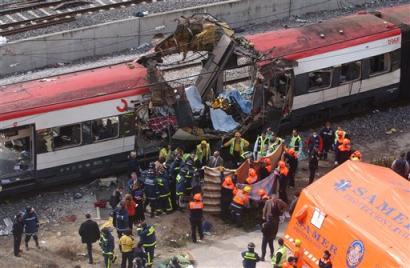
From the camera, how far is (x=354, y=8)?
3000cm

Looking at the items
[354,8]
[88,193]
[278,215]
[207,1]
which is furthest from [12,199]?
[354,8]

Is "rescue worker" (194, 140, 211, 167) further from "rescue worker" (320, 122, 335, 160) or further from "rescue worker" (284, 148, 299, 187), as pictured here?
"rescue worker" (320, 122, 335, 160)

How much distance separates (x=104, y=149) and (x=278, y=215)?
16.8ft

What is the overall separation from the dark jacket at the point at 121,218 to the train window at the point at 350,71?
8.19 m

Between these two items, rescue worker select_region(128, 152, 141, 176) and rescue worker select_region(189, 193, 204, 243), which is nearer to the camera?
rescue worker select_region(189, 193, 204, 243)

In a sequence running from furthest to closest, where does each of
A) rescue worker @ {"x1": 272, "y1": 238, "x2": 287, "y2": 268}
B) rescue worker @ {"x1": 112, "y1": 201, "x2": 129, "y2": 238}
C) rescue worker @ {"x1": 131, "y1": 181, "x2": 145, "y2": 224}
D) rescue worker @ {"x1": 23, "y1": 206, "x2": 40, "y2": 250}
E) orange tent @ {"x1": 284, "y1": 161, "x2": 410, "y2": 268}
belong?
rescue worker @ {"x1": 131, "y1": 181, "x2": 145, "y2": 224}, rescue worker @ {"x1": 112, "y1": 201, "x2": 129, "y2": 238}, rescue worker @ {"x1": 23, "y1": 206, "x2": 40, "y2": 250}, rescue worker @ {"x1": 272, "y1": 238, "x2": 287, "y2": 268}, orange tent @ {"x1": 284, "y1": 161, "x2": 410, "y2": 268}

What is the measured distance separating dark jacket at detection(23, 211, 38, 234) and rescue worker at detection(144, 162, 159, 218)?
2.61 m

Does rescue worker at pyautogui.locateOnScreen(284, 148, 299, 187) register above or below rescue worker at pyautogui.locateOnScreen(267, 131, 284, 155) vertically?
below

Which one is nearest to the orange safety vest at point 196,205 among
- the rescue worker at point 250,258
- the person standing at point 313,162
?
the rescue worker at point 250,258

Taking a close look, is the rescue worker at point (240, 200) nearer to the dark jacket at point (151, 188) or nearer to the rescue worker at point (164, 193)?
the rescue worker at point (164, 193)

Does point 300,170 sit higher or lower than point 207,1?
lower

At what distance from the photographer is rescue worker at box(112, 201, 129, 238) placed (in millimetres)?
16875

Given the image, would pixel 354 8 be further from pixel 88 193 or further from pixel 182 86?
pixel 88 193

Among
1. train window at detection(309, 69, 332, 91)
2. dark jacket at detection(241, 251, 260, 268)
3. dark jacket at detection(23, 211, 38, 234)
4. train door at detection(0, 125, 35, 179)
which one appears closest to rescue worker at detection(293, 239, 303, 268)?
dark jacket at detection(241, 251, 260, 268)
